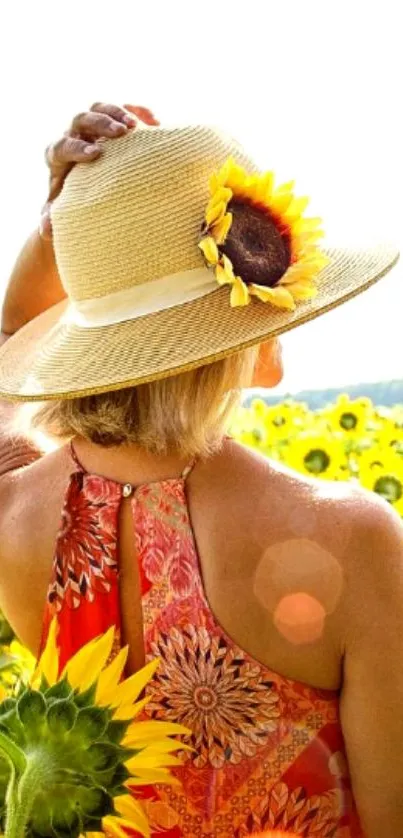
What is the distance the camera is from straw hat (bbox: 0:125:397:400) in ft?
4.21

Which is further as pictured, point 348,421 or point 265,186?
point 348,421

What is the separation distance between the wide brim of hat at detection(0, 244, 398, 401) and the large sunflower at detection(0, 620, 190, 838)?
62cm

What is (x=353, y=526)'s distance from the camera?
1.25 m

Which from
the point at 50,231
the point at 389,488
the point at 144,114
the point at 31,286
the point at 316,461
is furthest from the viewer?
the point at 316,461

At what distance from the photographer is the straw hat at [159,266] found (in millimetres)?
1282

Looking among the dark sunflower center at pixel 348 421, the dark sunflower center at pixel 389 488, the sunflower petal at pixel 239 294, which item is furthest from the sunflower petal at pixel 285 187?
the dark sunflower center at pixel 348 421

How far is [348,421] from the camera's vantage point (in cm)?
323

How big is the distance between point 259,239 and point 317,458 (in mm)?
1566

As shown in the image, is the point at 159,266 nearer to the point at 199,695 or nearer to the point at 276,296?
the point at 276,296

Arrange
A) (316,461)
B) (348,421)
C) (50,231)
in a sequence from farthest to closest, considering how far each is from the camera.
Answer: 1. (348,421)
2. (316,461)
3. (50,231)

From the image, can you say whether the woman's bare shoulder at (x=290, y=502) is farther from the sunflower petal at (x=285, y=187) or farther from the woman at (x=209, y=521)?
the sunflower petal at (x=285, y=187)

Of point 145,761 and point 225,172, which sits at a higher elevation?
point 225,172

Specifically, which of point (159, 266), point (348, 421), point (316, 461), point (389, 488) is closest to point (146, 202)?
point (159, 266)

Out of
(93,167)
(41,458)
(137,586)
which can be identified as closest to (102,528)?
(137,586)
